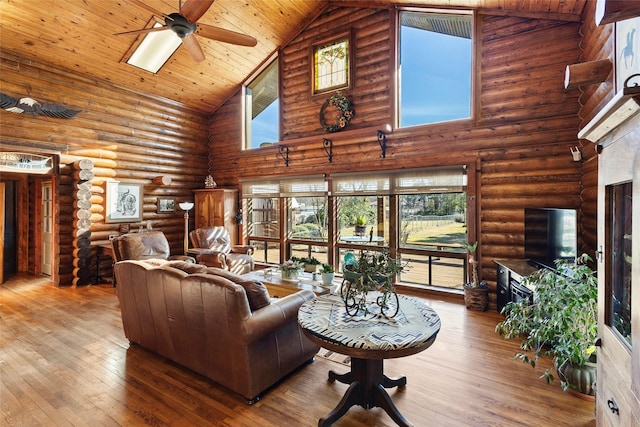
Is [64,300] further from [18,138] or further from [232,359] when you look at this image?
[232,359]

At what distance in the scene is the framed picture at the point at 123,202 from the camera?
599 cm

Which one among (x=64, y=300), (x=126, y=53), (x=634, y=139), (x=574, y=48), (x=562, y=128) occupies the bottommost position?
(x=64, y=300)

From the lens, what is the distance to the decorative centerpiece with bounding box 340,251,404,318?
6.70 feet

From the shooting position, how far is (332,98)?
5.68 m

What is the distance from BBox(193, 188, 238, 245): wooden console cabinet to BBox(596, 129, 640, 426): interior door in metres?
6.37

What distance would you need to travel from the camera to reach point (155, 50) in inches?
219

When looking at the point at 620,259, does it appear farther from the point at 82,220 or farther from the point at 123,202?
the point at 123,202

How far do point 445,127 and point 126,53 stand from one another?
565 centimetres

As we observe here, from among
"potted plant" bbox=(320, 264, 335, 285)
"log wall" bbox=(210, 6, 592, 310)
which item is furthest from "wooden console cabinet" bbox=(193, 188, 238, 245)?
"potted plant" bbox=(320, 264, 335, 285)

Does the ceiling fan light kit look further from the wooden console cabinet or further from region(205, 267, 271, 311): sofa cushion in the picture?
region(205, 267, 271, 311): sofa cushion

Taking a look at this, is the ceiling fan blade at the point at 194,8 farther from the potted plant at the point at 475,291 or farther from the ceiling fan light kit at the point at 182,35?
the potted plant at the point at 475,291

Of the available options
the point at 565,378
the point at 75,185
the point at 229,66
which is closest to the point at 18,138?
the point at 75,185

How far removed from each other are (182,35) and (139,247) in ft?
11.3

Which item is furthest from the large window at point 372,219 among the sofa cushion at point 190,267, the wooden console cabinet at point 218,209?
the sofa cushion at point 190,267
